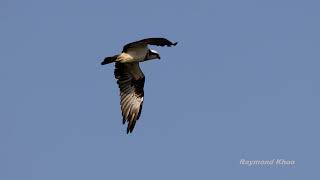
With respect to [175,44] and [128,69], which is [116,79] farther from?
[175,44]

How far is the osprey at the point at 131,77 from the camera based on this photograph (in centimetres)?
2269

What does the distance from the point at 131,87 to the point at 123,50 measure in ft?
6.82

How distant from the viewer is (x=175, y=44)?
2020 centimetres

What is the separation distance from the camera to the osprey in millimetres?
22688

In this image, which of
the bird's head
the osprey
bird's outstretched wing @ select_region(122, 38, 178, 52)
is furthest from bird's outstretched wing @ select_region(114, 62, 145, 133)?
bird's outstretched wing @ select_region(122, 38, 178, 52)

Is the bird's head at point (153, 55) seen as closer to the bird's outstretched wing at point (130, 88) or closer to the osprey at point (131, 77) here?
the osprey at point (131, 77)

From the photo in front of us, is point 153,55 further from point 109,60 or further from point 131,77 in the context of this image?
point 131,77

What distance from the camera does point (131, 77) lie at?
80.0 feet

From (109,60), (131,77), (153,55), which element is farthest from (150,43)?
(131,77)

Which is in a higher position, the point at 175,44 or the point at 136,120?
the point at 175,44

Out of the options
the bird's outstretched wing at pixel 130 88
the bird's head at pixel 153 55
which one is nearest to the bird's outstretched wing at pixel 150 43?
the bird's head at pixel 153 55

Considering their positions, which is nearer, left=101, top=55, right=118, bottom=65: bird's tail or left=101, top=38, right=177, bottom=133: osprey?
left=101, top=55, right=118, bottom=65: bird's tail

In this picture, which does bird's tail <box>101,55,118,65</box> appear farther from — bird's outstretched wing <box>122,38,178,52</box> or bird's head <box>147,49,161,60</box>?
bird's head <box>147,49,161,60</box>

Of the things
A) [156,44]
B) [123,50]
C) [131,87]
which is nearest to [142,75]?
[131,87]
